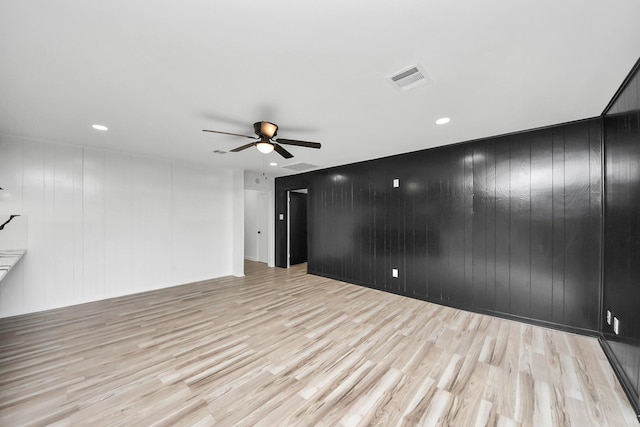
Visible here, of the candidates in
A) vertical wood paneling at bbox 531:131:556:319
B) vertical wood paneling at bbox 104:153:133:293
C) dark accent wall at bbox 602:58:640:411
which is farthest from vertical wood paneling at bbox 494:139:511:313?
vertical wood paneling at bbox 104:153:133:293

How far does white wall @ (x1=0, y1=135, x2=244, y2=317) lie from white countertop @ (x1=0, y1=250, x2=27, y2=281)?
8.5 inches

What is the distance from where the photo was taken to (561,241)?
2982 millimetres

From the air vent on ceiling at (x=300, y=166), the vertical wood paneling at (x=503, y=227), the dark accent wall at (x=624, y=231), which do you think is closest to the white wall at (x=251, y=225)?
the air vent on ceiling at (x=300, y=166)

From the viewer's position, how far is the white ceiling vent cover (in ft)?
6.21

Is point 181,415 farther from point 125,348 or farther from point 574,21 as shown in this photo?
point 574,21

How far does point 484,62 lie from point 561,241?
8.45 ft

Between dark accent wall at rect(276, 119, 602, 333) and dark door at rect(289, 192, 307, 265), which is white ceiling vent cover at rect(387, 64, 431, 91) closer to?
dark accent wall at rect(276, 119, 602, 333)

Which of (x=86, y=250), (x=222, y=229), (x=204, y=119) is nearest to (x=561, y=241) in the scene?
(x=204, y=119)

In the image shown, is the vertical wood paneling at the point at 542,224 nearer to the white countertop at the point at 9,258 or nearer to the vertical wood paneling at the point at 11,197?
the white countertop at the point at 9,258

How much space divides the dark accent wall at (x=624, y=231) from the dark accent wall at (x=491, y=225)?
0.22 m

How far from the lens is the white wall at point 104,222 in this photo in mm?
3604

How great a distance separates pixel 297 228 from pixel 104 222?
4271mm

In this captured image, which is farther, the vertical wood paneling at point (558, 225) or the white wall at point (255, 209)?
the white wall at point (255, 209)

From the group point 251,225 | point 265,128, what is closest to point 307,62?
point 265,128
